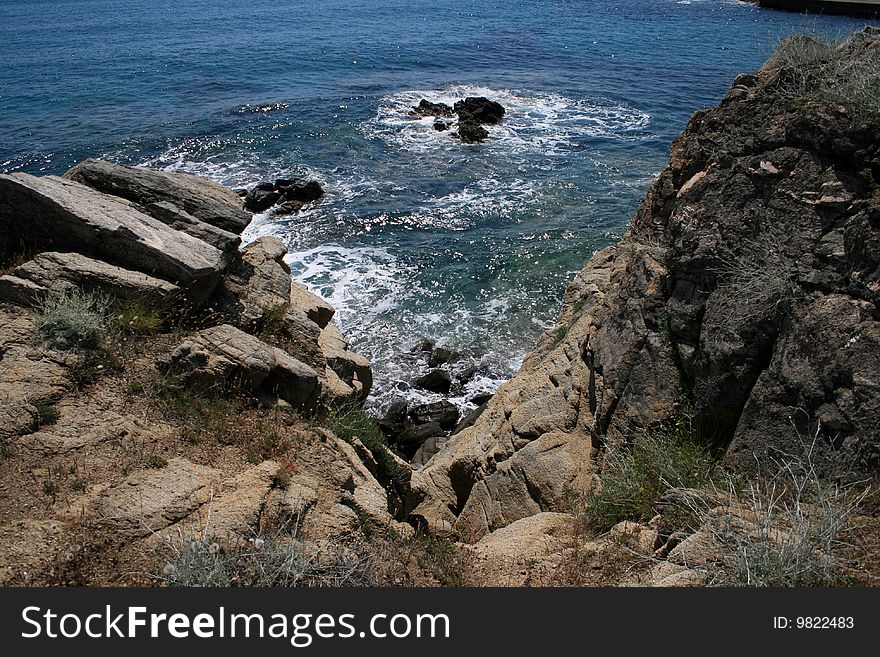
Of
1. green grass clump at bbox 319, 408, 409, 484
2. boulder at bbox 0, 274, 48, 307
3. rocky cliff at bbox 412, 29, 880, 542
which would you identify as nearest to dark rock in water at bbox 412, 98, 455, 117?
rocky cliff at bbox 412, 29, 880, 542

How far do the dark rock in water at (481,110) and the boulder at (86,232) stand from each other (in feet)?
89.1

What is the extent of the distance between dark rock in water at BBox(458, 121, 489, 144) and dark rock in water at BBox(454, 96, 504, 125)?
184 cm

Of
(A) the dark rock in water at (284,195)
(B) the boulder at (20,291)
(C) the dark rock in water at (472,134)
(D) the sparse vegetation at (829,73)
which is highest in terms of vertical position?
(D) the sparse vegetation at (829,73)

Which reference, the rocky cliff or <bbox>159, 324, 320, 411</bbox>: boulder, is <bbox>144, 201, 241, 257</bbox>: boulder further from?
the rocky cliff

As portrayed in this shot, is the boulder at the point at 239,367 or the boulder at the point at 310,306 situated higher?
the boulder at the point at 239,367

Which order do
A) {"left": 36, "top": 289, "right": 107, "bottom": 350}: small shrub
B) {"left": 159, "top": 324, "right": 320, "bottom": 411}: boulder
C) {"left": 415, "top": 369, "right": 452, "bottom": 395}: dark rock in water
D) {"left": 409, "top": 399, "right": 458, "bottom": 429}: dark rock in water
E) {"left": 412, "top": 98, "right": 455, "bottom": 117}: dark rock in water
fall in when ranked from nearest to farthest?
{"left": 36, "top": 289, "right": 107, "bottom": 350}: small shrub → {"left": 159, "top": 324, "right": 320, "bottom": 411}: boulder → {"left": 409, "top": 399, "right": 458, "bottom": 429}: dark rock in water → {"left": 415, "top": 369, "right": 452, "bottom": 395}: dark rock in water → {"left": 412, "top": 98, "right": 455, "bottom": 117}: dark rock in water

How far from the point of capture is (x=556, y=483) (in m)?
7.86

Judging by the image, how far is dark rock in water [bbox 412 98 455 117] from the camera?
34.9 metres

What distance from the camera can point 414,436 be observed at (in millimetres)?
13766

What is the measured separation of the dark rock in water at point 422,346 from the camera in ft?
54.5

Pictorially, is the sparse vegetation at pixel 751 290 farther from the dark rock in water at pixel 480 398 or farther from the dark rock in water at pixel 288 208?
the dark rock in water at pixel 288 208

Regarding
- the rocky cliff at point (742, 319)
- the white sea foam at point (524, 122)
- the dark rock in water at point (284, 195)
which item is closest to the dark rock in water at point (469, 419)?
the rocky cliff at point (742, 319)

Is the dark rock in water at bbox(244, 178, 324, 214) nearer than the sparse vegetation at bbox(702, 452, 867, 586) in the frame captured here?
No

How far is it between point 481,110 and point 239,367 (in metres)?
29.5
